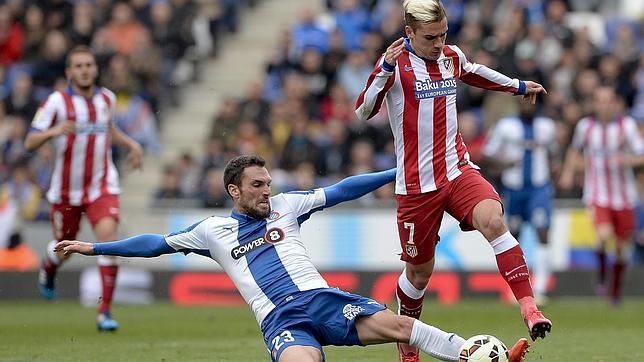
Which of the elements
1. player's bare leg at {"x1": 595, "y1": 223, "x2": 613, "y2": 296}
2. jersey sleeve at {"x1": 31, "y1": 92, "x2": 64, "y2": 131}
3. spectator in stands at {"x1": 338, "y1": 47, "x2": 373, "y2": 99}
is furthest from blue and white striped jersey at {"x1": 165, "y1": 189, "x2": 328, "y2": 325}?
spectator in stands at {"x1": 338, "y1": 47, "x2": 373, "y2": 99}

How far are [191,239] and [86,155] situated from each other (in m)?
5.32

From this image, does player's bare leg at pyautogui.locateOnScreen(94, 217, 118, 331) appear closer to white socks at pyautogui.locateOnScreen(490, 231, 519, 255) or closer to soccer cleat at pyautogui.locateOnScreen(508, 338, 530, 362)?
white socks at pyautogui.locateOnScreen(490, 231, 519, 255)

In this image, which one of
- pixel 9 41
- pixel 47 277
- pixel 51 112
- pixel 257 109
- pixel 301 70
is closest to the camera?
pixel 51 112

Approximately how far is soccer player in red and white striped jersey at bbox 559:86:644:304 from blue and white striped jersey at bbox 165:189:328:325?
8.86 m

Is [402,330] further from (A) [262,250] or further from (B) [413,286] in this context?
(B) [413,286]

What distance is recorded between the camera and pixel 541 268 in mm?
17516

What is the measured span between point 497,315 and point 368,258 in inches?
149

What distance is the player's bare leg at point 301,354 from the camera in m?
8.73

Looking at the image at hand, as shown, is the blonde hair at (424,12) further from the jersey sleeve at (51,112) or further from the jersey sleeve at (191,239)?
the jersey sleeve at (51,112)

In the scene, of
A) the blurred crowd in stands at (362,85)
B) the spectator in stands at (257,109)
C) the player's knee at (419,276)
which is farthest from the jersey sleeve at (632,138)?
the player's knee at (419,276)

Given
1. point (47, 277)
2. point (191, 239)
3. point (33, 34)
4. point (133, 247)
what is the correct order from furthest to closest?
1. point (33, 34)
2. point (47, 277)
3. point (191, 239)
4. point (133, 247)

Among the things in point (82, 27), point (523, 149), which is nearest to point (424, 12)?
point (523, 149)

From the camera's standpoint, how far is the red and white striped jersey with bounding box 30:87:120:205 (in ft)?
47.4

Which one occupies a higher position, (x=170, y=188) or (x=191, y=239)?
(x=191, y=239)
